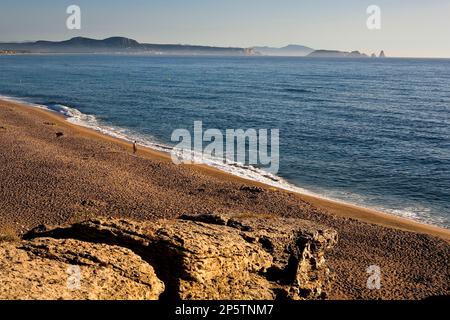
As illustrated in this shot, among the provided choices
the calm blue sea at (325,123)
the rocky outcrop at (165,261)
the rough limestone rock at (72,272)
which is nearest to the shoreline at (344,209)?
the calm blue sea at (325,123)

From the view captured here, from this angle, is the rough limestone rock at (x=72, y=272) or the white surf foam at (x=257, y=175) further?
the white surf foam at (x=257, y=175)

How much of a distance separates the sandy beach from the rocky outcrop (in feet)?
18.9

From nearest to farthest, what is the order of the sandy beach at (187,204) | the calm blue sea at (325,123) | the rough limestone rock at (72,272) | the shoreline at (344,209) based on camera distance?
the rough limestone rock at (72,272) → the sandy beach at (187,204) → the shoreline at (344,209) → the calm blue sea at (325,123)

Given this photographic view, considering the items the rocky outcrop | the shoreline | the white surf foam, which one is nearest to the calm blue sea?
the white surf foam

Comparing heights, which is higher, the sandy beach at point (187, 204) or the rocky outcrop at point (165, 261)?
the rocky outcrop at point (165, 261)

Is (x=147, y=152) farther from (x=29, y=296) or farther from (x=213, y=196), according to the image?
(x=29, y=296)

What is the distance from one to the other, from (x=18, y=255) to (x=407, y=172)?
35.9m

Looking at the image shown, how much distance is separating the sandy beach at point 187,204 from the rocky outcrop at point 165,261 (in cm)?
577

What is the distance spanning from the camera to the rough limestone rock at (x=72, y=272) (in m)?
8.69

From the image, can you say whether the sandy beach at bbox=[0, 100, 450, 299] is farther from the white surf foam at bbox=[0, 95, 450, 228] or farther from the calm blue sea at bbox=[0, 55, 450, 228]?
the calm blue sea at bbox=[0, 55, 450, 228]

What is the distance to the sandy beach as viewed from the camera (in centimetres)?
2022

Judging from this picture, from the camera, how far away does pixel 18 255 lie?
9.88m

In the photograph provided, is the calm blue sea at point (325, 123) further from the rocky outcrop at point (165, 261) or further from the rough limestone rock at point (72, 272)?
the rough limestone rock at point (72, 272)

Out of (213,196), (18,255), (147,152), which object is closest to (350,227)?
(213,196)
